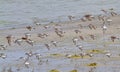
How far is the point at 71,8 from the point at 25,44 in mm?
9350

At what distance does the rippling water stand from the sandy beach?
2377 millimetres

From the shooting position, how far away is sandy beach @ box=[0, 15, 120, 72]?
11.3 metres

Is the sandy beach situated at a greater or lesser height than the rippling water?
greater

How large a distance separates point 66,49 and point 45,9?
1033cm

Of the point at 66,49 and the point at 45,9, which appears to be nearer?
the point at 66,49

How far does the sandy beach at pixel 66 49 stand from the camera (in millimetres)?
11328

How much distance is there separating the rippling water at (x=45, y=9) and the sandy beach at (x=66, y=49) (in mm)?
2377

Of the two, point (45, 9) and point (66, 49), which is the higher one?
point (66, 49)

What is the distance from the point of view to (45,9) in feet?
77.6

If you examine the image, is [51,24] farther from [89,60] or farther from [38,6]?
[89,60]

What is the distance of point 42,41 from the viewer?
15.1 meters

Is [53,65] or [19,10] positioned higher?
[53,65]

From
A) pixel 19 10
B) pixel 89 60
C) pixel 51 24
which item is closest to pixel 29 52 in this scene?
pixel 89 60

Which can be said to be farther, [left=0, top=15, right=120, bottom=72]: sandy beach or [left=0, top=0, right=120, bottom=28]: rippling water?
[left=0, top=0, right=120, bottom=28]: rippling water
